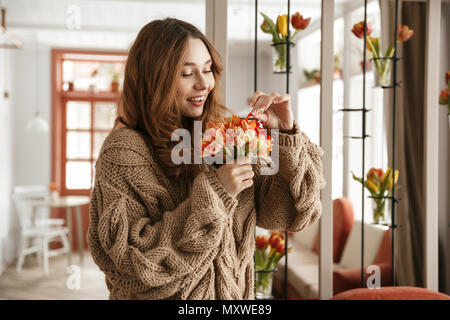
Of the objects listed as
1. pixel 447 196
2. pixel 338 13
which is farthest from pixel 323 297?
pixel 338 13

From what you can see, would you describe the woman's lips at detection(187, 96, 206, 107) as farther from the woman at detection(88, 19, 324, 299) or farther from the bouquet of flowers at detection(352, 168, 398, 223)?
the bouquet of flowers at detection(352, 168, 398, 223)

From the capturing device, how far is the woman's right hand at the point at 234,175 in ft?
3.26

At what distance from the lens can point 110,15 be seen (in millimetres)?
4379

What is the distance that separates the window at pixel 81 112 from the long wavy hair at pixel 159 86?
493 centimetres

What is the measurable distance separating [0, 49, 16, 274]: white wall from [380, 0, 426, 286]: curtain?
4239 millimetres

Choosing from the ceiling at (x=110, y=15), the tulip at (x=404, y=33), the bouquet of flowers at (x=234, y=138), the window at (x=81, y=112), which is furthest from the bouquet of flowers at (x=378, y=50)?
the window at (x=81, y=112)

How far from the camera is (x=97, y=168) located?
1053 millimetres

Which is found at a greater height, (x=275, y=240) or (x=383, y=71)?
(x=383, y=71)

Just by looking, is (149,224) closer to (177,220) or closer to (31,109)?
(177,220)

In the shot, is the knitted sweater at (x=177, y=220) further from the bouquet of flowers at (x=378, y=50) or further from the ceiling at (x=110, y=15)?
the ceiling at (x=110, y=15)

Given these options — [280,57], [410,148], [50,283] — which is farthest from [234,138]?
[50,283]

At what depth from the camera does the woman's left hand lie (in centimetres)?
108

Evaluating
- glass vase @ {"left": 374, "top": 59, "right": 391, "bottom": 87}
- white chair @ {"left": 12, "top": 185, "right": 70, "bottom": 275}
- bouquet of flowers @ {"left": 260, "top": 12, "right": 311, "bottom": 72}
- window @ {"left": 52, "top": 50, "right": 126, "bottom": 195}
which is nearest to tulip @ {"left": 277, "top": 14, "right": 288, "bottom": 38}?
bouquet of flowers @ {"left": 260, "top": 12, "right": 311, "bottom": 72}

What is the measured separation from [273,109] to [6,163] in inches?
185
